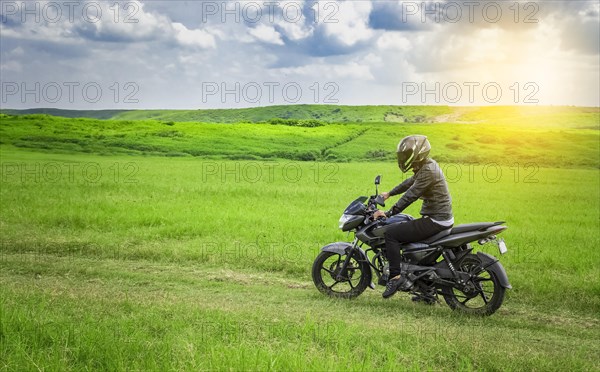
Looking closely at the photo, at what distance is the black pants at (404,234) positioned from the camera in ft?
30.0

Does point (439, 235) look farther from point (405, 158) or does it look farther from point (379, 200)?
point (405, 158)

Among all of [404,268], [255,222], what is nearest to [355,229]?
[404,268]

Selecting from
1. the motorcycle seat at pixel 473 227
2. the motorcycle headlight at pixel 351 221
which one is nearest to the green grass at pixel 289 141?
the motorcycle headlight at pixel 351 221

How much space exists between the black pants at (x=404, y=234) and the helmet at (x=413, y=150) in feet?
2.97

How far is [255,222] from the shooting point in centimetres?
1761

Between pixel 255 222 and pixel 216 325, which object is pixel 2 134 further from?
pixel 216 325

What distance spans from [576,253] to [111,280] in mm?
10296

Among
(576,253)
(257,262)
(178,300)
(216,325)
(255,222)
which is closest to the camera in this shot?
(216,325)

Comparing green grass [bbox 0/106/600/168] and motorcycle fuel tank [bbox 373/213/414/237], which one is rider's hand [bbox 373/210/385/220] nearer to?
motorcycle fuel tank [bbox 373/213/414/237]

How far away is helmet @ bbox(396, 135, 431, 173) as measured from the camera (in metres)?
9.09

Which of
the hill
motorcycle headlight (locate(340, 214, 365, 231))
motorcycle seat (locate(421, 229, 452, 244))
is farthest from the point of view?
the hill

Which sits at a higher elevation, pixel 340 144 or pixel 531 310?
pixel 340 144

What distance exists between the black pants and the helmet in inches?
35.6

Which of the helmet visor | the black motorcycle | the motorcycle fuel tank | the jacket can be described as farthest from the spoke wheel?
the helmet visor
